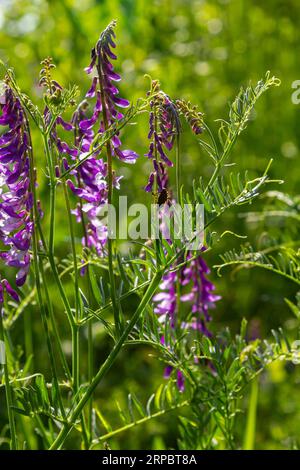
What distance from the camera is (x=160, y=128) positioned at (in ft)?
4.17

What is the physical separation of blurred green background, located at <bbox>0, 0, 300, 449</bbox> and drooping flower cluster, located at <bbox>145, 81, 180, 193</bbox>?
1426 millimetres

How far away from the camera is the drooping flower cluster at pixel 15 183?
3.97ft

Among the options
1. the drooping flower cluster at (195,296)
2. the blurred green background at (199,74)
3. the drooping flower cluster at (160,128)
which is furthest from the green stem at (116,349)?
the blurred green background at (199,74)

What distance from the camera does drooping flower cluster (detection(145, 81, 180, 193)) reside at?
1227mm

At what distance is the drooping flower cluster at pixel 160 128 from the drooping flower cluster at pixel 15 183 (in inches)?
7.7

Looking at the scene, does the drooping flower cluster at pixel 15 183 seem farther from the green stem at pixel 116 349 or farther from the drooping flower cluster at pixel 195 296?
the drooping flower cluster at pixel 195 296

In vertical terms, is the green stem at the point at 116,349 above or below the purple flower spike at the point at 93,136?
below

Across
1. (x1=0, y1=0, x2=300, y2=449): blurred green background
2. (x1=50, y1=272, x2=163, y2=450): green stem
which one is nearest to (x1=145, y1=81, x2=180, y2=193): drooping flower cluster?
(x1=50, y1=272, x2=163, y2=450): green stem

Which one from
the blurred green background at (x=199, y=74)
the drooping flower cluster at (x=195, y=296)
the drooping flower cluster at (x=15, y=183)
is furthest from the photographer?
the blurred green background at (x=199, y=74)

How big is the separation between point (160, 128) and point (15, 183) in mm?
247

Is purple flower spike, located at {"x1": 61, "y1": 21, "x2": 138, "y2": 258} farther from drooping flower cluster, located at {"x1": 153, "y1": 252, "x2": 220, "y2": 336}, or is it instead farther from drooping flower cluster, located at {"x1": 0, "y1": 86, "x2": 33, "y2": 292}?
drooping flower cluster, located at {"x1": 153, "y1": 252, "x2": 220, "y2": 336}

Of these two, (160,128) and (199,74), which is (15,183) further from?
(199,74)

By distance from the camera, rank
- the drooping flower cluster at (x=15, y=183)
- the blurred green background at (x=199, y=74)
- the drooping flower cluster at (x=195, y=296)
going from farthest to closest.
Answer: the blurred green background at (x=199, y=74)
the drooping flower cluster at (x=195, y=296)
the drooping flower cluster at (x=15, y=183)

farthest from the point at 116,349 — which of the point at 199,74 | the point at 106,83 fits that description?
the point at 199,74
